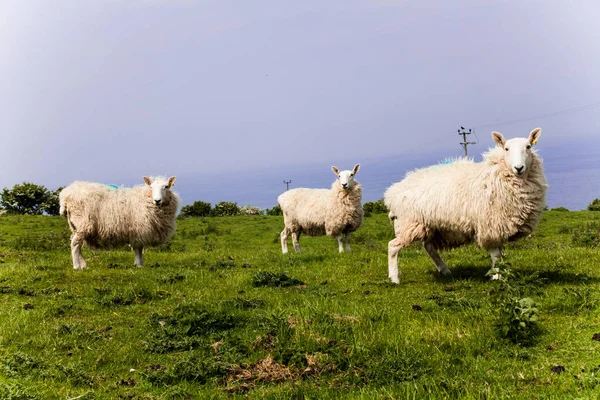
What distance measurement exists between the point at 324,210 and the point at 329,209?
0.95 feet

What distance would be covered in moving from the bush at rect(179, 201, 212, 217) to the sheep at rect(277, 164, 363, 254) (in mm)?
29661

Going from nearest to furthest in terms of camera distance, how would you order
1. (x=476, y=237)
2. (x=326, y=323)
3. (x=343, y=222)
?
(x=326, y=323)
(x=476, y=237)
(x=343, y=222)

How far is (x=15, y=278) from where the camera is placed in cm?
1183

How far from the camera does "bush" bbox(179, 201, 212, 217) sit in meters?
49.5

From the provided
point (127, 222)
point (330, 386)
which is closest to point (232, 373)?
point (330, 386)

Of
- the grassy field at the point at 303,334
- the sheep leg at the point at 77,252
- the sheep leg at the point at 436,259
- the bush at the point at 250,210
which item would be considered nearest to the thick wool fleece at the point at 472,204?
the sheep leg at the point at 436,259

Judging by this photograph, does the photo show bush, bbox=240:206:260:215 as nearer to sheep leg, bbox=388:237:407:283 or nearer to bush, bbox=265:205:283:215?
bush, bbox=265:205:283:215

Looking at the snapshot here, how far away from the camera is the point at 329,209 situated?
1914 cm

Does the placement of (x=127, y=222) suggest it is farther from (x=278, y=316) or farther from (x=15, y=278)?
(x=278, y=316)

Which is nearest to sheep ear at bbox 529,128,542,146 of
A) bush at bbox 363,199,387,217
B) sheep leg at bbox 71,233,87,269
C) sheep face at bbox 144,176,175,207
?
sheep face at bbox 144,176,175,207

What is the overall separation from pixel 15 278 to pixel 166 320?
5.56m

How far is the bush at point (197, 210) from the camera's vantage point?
4947cm

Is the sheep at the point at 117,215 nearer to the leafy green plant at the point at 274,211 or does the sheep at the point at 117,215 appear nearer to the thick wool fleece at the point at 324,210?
the thick wool fleece at the point at 324,210

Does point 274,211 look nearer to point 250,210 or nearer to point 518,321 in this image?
point 250,210
